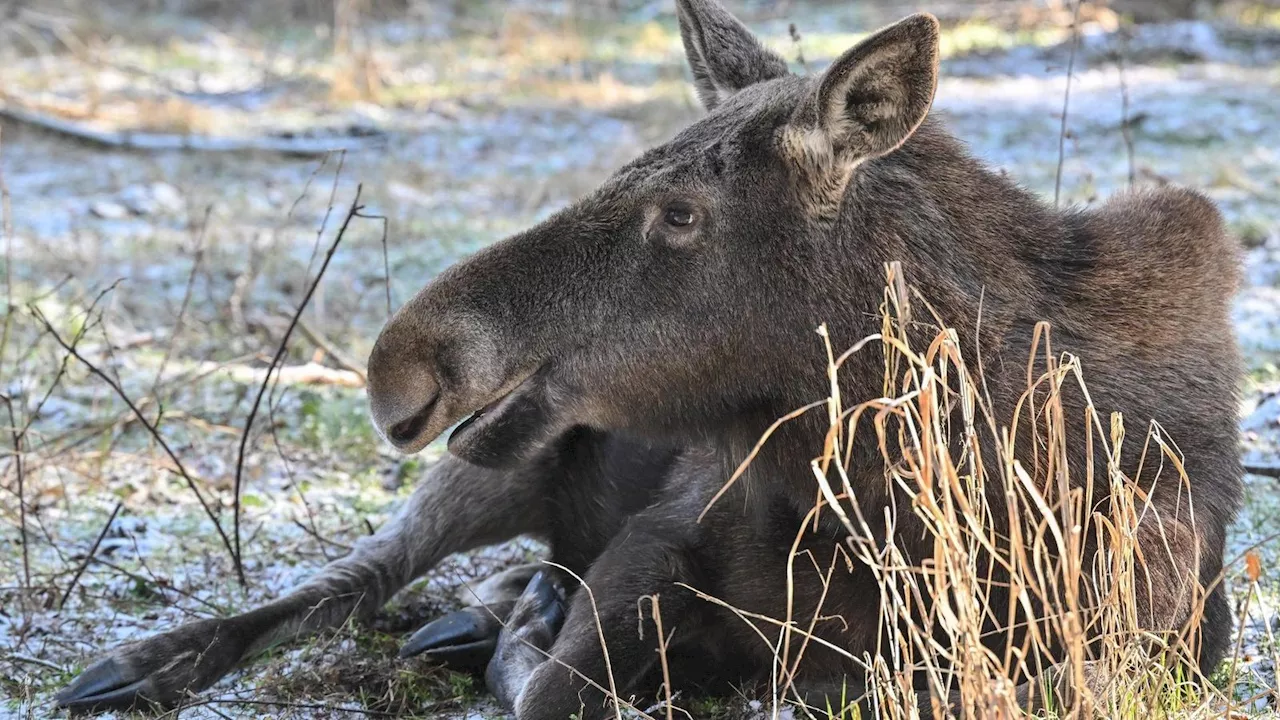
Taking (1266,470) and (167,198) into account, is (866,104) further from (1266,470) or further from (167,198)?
(167,198)

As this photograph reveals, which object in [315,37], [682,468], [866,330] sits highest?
[315,37]

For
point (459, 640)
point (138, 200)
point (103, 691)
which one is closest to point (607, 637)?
point (459, 640)

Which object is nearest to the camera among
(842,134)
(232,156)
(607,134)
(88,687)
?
(842,134)

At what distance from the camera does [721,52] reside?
159 inches

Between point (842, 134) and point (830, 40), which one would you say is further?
point (830, 40)

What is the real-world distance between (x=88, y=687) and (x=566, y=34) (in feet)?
38.2

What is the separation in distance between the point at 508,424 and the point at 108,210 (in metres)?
6.48

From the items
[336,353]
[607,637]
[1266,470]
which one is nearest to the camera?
[607,637]

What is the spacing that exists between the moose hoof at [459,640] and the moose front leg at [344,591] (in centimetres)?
28

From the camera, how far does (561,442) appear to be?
15.3 feet

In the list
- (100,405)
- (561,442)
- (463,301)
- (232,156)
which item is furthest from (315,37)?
(463,301)

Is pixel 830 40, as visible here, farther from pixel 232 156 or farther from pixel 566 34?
pixel 232 156

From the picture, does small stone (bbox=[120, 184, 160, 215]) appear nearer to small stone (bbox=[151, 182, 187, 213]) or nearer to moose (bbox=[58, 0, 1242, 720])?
small stone (bbox=[151, 182, 187, 213])

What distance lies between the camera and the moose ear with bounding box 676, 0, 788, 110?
4031 millimetres
